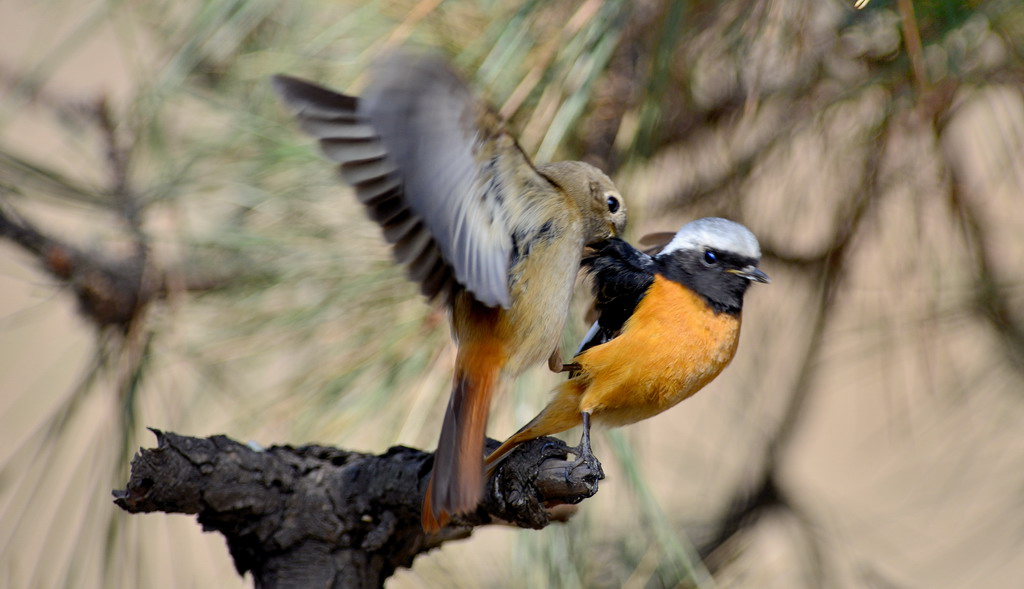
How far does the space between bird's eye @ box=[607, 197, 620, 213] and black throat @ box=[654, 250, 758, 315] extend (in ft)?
0.40

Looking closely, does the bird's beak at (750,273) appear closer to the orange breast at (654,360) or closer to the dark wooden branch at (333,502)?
the orange breast at (654,360)

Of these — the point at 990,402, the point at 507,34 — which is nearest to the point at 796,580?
the point at 990,402

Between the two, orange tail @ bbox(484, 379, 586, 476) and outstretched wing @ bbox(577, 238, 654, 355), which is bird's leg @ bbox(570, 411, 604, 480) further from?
outstretched wing @ bbox(577, 238, 654, 355)

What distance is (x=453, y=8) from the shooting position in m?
1.80

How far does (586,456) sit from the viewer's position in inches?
54.2

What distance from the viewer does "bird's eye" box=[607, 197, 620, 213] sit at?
155 cm

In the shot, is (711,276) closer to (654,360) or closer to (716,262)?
(716,262)

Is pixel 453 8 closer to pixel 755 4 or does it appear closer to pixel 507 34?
pixel 507 34

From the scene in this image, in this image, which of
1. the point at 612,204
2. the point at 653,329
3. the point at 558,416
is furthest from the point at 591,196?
the point at 558,416

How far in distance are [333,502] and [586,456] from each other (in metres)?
0.35

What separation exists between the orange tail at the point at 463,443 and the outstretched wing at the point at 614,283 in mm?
219

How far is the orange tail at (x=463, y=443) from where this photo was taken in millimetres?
1271

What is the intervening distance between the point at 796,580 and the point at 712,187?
85cm

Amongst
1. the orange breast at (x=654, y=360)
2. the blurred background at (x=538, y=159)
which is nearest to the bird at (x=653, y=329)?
the orange breast at (x=654, y=360)
